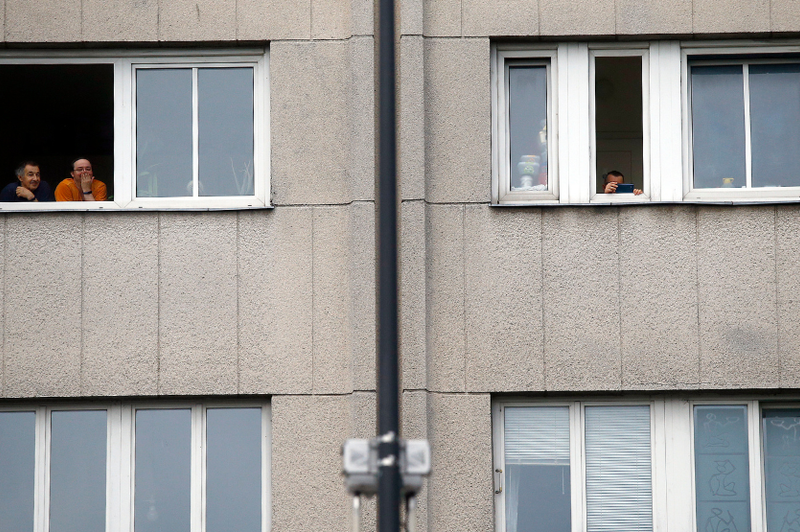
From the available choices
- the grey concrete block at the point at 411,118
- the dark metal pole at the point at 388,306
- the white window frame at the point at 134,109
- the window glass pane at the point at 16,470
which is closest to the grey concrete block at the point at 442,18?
the grey concrete block at the point at 411,118

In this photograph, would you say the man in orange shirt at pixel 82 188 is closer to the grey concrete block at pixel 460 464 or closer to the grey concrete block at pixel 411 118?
the grey concrete block at pixel 411 118

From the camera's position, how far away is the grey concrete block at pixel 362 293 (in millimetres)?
9109

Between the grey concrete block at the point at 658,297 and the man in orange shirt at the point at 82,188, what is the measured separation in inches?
204

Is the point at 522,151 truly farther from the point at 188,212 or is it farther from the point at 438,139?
the point at 188,212

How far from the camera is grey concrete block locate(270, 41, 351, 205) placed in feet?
31.3

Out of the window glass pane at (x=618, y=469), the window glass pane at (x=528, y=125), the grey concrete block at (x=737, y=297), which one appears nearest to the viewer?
the grey concrete block at (x=737, y=297)

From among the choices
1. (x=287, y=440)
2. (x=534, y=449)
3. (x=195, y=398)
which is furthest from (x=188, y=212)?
(x=534, y=449)

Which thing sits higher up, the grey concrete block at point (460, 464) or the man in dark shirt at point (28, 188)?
the man in dark shirt at point (28, 188)

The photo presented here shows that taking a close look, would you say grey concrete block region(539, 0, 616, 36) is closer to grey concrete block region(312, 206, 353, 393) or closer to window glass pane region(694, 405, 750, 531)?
grey concrete block region(312, 206, 353, 393)

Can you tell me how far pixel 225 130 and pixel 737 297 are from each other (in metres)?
5.31

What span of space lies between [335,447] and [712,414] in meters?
3.64

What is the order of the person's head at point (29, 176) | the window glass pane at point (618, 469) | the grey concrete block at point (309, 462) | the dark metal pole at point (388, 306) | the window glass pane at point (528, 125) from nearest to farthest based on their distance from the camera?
1. the dark metal pole at point (388, 306)
2. the grey concrete block at point (309, 462)
3. the window glass pane at point (618, 469)
4. the window glass pane at point (528, 125)
5. the person's head at point (29, 176)

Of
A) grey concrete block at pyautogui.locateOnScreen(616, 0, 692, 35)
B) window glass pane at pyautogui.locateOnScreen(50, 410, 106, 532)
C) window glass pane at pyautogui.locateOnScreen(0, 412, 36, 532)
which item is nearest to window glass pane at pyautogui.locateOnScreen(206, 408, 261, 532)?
window glass pane at pyautogui.locateOnScreen(50, 410, 106, 532)

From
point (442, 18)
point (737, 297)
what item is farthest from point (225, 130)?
point (737, 297)
